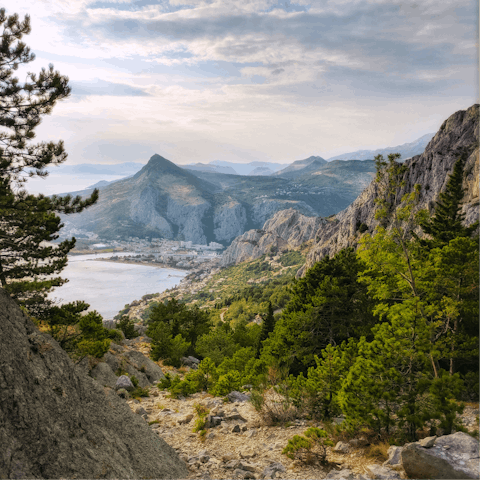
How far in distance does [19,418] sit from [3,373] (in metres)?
0.89

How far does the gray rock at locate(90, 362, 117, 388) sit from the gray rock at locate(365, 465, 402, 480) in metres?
14.8

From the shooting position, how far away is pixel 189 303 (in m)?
159

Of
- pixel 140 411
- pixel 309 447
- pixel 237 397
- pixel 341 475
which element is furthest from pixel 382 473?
pixel 140 411

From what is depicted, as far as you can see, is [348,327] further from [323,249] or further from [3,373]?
[323,249]

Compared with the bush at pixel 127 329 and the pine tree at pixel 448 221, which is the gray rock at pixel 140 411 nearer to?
the pine tree at pixel 448 221

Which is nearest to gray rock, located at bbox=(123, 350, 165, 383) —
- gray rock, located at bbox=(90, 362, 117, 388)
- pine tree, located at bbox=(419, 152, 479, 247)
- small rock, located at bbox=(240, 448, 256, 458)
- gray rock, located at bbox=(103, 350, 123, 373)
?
gray rock, located at bbox=(103, 350, 123, 373)

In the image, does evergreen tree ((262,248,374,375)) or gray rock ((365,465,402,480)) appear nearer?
gray rock ((365,465,402,480))

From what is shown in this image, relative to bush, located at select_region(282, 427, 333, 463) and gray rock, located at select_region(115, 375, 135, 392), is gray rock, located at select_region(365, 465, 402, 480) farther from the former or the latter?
gray rock, located at select_region(115, 375, 135, 392)

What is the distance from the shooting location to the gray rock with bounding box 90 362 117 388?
17.9 metres

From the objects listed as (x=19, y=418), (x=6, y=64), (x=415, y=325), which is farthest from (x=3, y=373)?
(x=415, y=325)

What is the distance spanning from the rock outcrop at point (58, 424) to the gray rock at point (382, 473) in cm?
513

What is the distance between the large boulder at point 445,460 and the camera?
707 cm

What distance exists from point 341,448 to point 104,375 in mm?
14193

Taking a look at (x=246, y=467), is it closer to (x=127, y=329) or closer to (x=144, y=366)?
(x=144, y=366)
